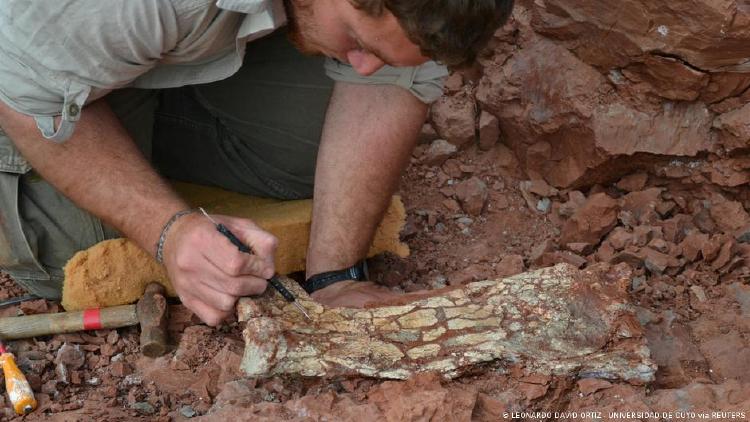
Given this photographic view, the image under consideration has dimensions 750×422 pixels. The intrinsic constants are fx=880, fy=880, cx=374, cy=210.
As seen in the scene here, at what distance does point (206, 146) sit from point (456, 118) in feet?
3.40

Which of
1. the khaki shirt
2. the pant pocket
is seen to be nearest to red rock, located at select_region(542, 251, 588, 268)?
the khaki shirt

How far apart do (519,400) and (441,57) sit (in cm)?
89

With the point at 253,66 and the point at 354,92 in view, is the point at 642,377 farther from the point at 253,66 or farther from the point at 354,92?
the point at 253,66

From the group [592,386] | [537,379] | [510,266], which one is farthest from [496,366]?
[510,266]

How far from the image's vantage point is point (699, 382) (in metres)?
2.33

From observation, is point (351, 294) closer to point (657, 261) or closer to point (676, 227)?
point (657, 261)

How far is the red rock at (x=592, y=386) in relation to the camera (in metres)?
2.25

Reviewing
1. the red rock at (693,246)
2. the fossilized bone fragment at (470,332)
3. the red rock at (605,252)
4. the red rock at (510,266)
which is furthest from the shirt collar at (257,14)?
the red rock at (693,246)

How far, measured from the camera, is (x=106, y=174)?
8.54 ft

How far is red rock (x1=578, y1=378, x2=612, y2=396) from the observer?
7.38 ft

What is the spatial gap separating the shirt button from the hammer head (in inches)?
27.2

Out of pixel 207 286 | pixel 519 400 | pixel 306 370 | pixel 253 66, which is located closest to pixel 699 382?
pixel 519 400

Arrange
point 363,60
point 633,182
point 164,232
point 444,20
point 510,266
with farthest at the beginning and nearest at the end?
point 633,182
point 510,266
point 164,232
point 363,60
point 444,20

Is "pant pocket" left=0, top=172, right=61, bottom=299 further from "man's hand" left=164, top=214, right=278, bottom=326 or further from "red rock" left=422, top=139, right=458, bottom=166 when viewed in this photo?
"red rock" left=422, top=139, right=458, bottom=166
